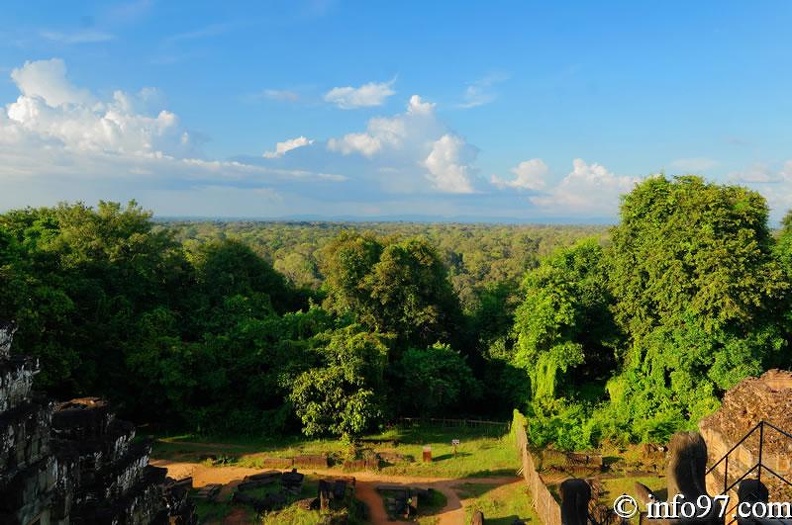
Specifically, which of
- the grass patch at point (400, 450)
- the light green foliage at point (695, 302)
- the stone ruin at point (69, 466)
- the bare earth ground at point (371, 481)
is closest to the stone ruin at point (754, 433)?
the light green foliage at point (695, 302)

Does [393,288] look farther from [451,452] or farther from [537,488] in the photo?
[537,488]

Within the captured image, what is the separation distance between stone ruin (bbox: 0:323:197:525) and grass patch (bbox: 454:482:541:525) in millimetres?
8284

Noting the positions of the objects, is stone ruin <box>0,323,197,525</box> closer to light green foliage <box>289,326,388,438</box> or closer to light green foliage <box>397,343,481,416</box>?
light green foliage <box>289,326,388,438</box>

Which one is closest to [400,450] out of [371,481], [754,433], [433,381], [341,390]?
[371,481]

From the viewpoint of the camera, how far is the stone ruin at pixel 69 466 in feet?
21.0

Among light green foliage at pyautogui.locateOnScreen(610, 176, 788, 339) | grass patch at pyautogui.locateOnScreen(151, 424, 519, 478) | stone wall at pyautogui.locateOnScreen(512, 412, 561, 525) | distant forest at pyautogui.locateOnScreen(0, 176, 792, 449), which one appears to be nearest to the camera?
stone wall at pyautogui.locateOnScreen(512, 412, 561, 525)

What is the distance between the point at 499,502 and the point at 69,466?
1245 centimetres

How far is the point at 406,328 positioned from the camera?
27.9 meters

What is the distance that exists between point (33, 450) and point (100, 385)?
1744 cm

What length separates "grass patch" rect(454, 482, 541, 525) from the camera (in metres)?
15.4

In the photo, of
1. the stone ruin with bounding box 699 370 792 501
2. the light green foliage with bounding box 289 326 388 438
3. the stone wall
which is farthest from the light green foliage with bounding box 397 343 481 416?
the stone ruin with bounding box 699 370 792 501

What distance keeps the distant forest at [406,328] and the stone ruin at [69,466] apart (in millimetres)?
9179

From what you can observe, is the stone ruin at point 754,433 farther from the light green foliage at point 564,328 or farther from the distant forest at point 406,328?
the light green foliage at point 564,328

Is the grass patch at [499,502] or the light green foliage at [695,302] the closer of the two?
the grass patch at [499,502]
